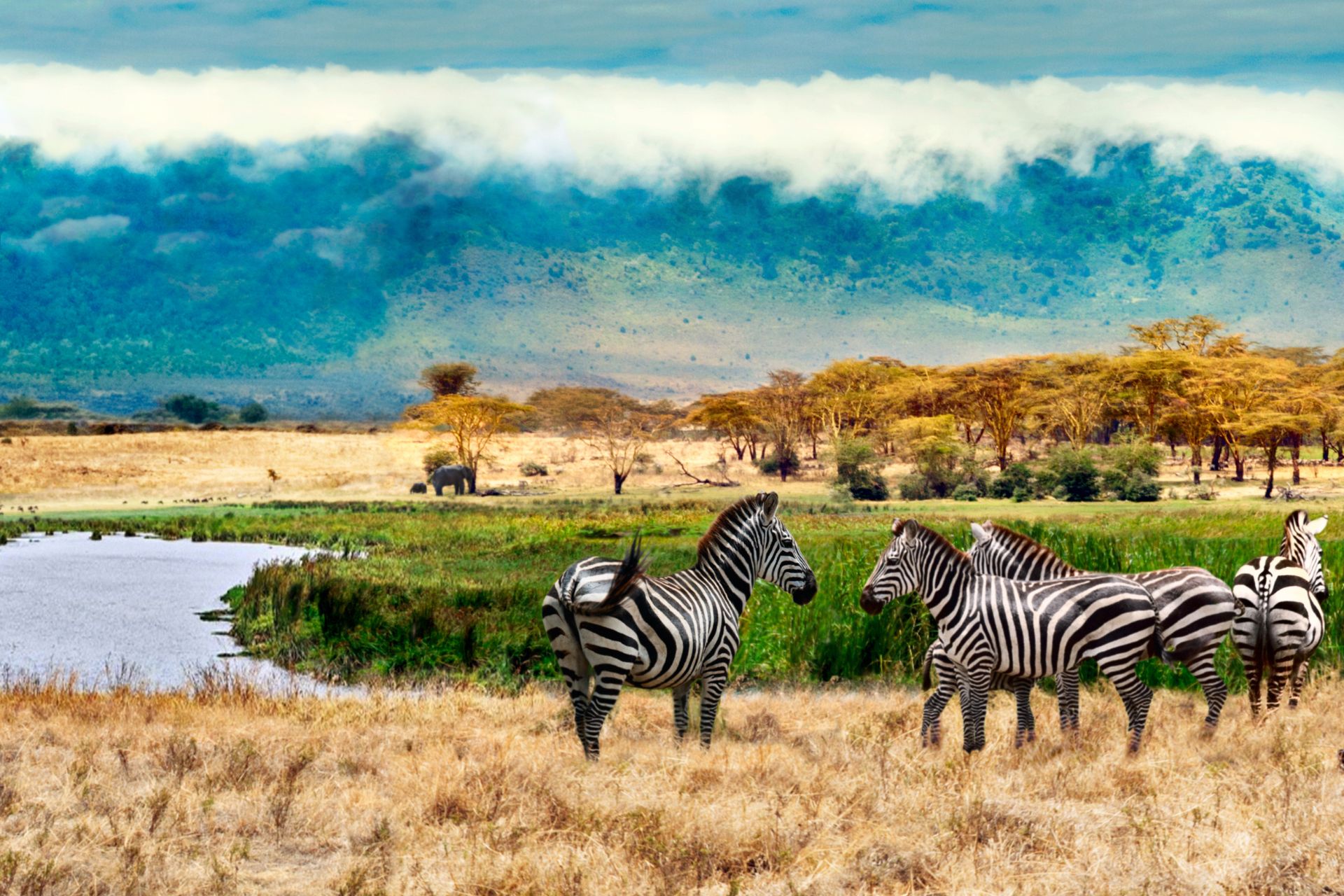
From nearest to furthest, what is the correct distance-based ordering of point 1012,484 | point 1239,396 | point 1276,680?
point 1276,680, point 1012,484, point 1239,396

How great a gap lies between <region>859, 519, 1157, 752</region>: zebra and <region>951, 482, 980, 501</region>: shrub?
4977 cm

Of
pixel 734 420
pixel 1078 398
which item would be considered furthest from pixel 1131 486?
pixel 734 420

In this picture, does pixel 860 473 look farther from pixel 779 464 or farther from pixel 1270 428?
pixel 1270 428

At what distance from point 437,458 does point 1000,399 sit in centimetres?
3246

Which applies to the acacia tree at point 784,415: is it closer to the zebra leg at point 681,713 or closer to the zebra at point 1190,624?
the zebra at point 1190,624

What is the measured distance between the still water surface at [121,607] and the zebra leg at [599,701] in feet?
15.7

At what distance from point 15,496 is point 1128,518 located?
47583 mm

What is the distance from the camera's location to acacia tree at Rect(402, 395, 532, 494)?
74812 millimetres

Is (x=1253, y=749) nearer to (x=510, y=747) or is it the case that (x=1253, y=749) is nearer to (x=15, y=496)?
(x=510, y=747)

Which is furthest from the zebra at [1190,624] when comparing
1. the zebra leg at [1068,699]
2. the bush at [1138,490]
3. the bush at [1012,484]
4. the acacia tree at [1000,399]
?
the acacia tree at [1000,399]

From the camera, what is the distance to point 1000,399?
260ft

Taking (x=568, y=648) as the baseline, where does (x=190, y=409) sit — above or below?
above

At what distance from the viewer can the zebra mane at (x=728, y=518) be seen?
9.12m

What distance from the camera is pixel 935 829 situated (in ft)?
23.7
